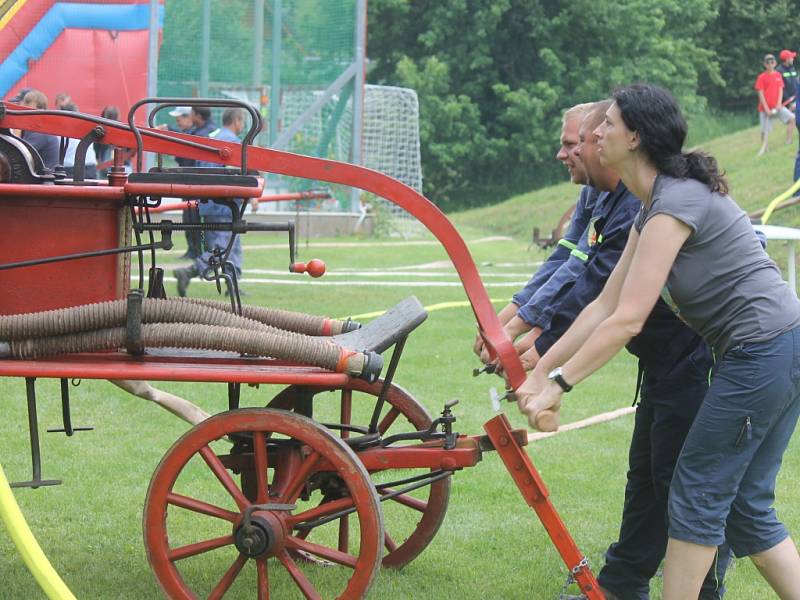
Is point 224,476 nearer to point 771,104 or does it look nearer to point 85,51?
point 85,51

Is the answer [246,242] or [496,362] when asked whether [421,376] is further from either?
[246,242]

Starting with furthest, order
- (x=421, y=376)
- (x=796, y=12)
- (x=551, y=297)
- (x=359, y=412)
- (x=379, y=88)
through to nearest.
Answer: (x=796, y=12) → (x=379, y=88) → (x=421, y=376) → (x=359, y=412) → (x=551, y=297)

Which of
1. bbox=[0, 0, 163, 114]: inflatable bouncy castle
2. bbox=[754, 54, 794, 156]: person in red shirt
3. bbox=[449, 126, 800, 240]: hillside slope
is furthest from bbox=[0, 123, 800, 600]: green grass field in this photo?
bbox=[754, 54, 794, 156]: person in red shirt

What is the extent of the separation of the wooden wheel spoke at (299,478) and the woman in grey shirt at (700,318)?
701mm

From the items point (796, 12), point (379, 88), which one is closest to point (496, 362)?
point (379, 88)

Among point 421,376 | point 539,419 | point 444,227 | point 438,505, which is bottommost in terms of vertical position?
point 421,376

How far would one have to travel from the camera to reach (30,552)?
3717mm

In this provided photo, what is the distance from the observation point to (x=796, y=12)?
43375 mm

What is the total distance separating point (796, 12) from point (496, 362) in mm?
42900

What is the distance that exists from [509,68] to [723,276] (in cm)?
3779

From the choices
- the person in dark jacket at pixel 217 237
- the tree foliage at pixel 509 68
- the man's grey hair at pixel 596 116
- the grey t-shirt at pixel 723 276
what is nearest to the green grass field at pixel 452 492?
the grey t-shirt at pixel 723 276

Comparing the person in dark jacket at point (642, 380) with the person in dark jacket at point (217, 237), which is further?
the person in dark jacket at point (217, 237)

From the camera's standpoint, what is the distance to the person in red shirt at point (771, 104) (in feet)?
A: 80.4

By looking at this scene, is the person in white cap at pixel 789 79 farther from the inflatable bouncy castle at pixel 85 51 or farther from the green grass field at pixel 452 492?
the green grass field at pixel 452 492
